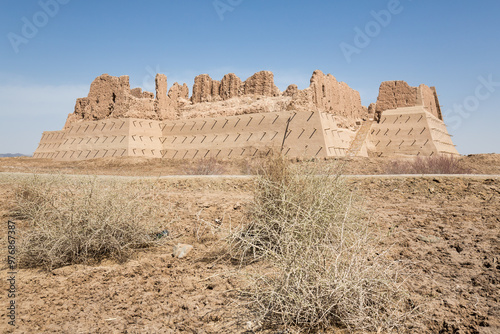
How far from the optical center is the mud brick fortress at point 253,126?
2350cm

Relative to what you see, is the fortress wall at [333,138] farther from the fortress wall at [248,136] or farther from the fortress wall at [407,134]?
the fortress wall at [407,134]

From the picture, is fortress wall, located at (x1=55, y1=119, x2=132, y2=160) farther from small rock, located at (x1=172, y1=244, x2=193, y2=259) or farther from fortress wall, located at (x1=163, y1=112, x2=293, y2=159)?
small rock, located at (x1=172, y1=244, x2=193, y2=259)

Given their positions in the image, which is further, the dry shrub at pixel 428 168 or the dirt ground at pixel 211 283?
the dry shrub at pixel 428 168

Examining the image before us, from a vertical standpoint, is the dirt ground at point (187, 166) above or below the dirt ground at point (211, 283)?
above

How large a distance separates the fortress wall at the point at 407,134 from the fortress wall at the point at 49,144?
30.7 m

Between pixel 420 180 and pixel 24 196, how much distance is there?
9.78 metres

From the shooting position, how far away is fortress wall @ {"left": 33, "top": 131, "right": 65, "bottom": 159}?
108 ft

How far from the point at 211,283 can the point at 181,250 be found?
1.24m

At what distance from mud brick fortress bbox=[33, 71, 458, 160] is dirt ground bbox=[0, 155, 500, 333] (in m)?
16.2

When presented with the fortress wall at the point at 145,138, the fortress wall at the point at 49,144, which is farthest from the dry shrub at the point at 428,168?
the fortress wall at the point at 49,144

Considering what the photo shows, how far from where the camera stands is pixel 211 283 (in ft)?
12.0

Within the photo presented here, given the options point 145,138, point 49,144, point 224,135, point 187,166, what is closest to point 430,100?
point 224,135

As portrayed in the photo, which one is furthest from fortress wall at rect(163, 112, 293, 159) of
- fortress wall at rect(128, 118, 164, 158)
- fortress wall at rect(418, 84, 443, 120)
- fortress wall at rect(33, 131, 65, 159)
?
fortress wall at rect(418, 84, 443, 120)


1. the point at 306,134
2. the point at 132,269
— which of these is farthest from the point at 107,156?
the point at 132,269
